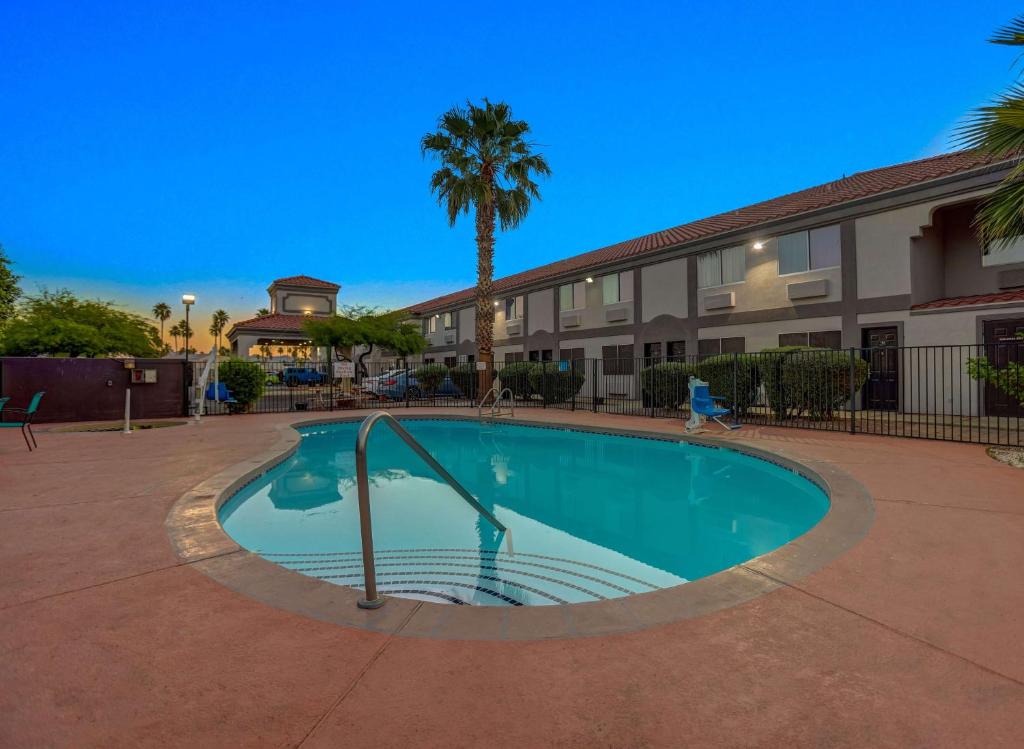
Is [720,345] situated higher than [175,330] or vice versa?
[175,330]

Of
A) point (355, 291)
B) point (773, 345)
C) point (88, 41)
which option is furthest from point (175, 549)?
point (355, 291)

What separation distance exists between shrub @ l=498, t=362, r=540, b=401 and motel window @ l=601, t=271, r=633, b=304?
16.4 ft

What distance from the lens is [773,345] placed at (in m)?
16.1

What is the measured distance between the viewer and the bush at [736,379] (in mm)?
12289

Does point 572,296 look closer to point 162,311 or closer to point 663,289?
point 663,289

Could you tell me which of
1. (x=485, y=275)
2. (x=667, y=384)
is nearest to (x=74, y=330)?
(x=485, y=275)

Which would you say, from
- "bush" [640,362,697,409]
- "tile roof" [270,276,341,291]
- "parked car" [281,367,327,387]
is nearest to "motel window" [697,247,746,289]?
"bush" [640,362,697,409]

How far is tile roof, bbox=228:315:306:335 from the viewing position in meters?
34.8

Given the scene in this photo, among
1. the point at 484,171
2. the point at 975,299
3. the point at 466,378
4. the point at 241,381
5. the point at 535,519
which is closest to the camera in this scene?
the point at 535,519

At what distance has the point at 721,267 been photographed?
1786 centimetres

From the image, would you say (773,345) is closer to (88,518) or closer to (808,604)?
(808,604)

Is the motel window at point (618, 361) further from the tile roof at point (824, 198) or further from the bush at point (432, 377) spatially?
the bush at point (432, 377)

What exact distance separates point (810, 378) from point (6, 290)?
33.8 m

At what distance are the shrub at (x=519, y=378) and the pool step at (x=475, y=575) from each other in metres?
15.5
